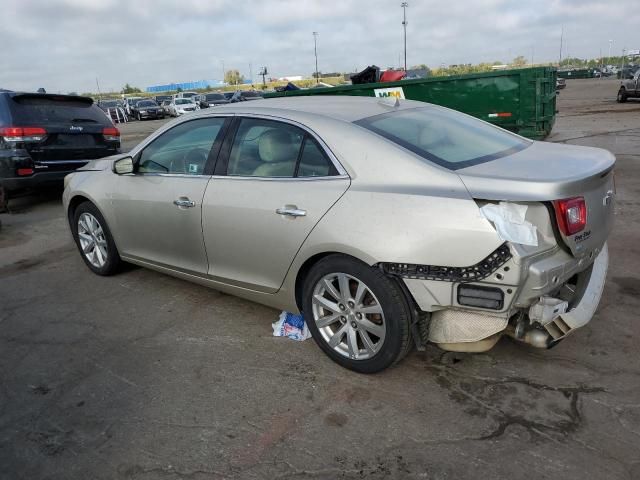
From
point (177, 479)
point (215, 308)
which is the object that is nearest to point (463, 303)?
point (177, 479)

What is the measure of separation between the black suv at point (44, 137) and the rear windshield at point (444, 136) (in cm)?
615

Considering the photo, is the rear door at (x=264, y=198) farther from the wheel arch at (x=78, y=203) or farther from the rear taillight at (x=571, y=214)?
the wheel arch at (x=78, y=203)

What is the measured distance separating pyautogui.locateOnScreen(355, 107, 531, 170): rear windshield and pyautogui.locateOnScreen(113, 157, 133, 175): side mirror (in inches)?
82.1

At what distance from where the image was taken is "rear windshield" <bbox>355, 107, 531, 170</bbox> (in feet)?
10.00

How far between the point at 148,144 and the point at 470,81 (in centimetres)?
739

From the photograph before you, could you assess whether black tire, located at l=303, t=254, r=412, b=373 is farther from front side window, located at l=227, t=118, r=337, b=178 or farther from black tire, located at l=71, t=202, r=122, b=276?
black tire, located at l=71, t=202, r=122, b=276

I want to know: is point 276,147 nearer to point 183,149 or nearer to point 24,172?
point 183,149

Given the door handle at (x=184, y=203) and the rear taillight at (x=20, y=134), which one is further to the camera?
the rear taillight at (x=20, y=134)

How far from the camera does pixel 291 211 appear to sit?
3.18m

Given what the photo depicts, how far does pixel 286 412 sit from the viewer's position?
286 centimetres

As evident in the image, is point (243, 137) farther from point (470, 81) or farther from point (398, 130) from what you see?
point (470, 81)

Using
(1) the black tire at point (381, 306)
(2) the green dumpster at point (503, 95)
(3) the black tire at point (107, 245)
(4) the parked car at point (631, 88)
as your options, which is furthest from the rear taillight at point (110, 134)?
(4) the parked car at point (631, 88)

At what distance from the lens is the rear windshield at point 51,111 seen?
758 centimetres

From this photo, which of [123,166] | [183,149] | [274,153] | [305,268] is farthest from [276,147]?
[123,166]
